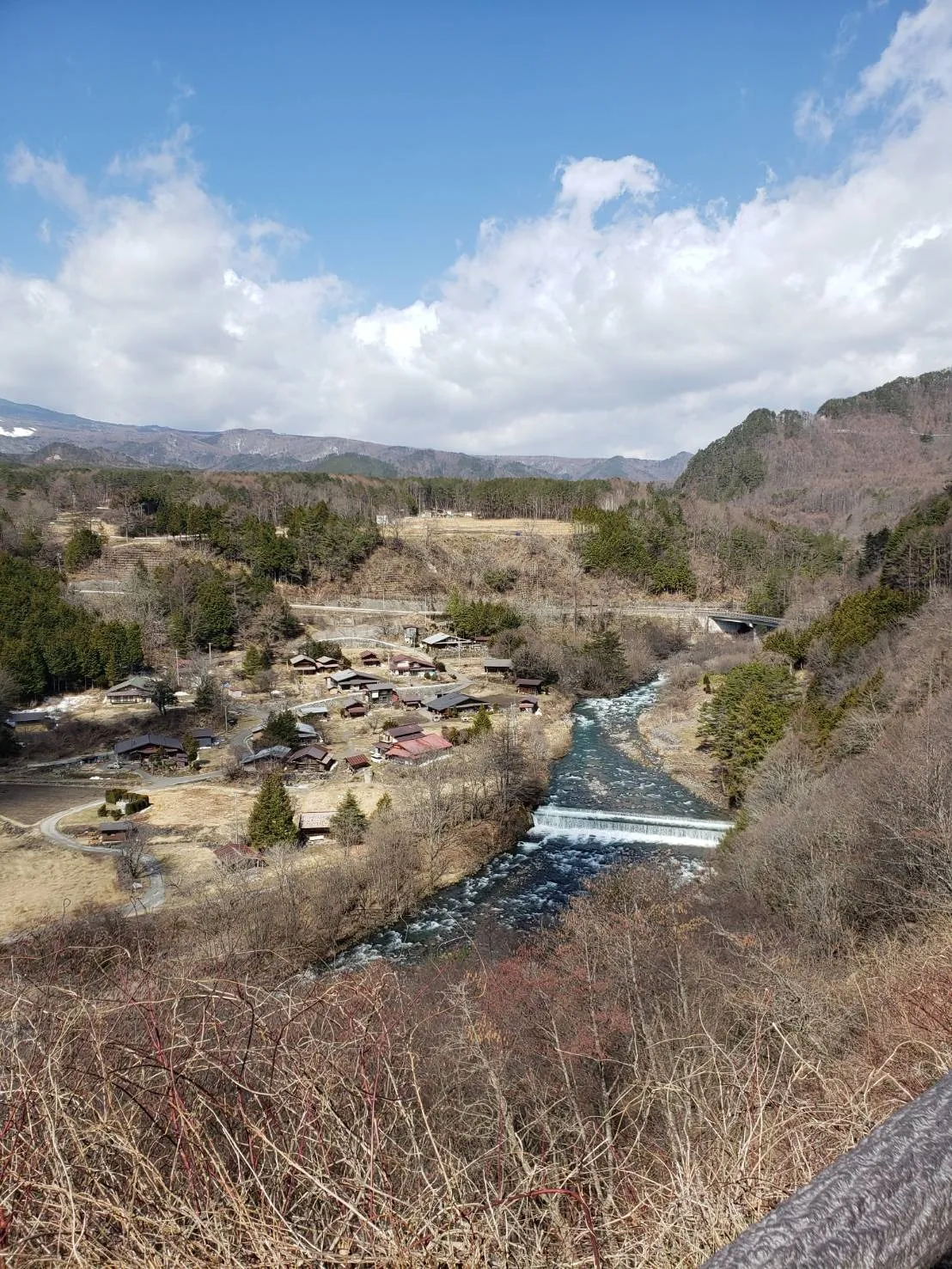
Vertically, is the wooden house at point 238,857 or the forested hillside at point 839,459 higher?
the forested hillside at point 839,459

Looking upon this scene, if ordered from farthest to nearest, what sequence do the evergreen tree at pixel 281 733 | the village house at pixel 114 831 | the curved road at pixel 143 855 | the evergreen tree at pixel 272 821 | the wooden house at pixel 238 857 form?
the evergreen tree at pixel 281 733 → the village house at pixel 114 831 → the evergreen tree at pixel 272 821 → the wooden house at pixel 238 857 → the curved road at pixel 143 855

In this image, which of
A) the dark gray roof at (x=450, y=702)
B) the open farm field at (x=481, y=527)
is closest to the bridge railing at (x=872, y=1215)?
the dark gray roof at (x=450, y=702)

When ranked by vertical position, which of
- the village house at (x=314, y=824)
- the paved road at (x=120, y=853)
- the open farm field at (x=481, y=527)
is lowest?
the paved road at (x=120, y=853)

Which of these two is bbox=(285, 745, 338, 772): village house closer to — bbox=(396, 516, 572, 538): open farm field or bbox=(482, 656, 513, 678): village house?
bbox=(482, 656, 513, 678): village house

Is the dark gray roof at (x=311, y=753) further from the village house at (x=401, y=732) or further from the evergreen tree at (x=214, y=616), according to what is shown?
the evergreen tree at (x=214, y=616)

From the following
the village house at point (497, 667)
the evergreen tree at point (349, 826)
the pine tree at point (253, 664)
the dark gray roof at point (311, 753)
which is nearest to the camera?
the evergreen tree at point (349, 826)

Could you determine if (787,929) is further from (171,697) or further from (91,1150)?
(171,697)
